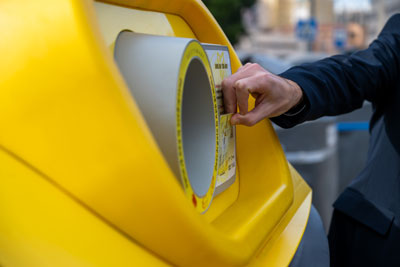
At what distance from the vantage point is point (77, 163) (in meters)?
0.82

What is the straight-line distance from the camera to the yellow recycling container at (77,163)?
799 millimetres

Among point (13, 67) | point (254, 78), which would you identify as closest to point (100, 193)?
point (13, 67)

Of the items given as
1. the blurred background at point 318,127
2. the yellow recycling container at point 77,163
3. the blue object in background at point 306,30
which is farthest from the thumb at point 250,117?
the blue object in background at point 306,30

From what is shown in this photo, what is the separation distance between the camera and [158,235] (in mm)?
842

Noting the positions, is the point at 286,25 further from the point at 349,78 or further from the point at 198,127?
the point at 198,127

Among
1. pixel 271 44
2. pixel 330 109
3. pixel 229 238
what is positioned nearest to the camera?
pixel 229 238

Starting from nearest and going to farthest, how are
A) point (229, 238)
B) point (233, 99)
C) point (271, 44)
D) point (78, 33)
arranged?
point (78, 33), point (229, 238), point (233, 99), point (271, 44)

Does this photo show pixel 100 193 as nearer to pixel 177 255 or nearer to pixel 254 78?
pixel 177 255

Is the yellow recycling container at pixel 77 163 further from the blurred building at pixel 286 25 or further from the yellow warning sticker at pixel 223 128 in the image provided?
the blurred building at pixel 286 25

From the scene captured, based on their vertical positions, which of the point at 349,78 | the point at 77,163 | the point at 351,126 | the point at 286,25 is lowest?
the point at 286,25

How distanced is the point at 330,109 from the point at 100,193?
2.69 ft

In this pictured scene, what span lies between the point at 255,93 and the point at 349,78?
1.30 feet

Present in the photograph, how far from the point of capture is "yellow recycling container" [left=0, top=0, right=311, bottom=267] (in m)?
0.80

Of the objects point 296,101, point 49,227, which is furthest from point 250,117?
point 49,227
